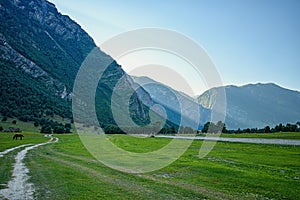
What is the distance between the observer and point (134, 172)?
35.0 metres

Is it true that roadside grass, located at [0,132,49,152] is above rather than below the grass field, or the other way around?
below

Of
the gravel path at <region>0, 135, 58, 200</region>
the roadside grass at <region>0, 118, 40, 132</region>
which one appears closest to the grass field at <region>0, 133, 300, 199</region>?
the gravel path at <region>0, 135, 58, 200</region>

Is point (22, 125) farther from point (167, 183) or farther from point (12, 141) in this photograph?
point (167, 183)

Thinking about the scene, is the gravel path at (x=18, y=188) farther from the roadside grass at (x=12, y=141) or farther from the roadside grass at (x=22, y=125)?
the roadside grass at (x=22, y=125)

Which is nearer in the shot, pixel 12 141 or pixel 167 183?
pixel 167 183

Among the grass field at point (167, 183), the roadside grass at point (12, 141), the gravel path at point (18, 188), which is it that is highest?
the grass field at point (167, 183)

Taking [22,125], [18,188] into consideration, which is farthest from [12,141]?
[22,125]

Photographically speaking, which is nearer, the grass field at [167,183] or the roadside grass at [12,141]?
the grass field at [167,183]

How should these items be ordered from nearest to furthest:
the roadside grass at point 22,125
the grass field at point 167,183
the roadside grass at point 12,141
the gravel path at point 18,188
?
the gravel path at point 18,188
the grass field at point 167,183
the roadside grass at point 12,141
the roadside grass at point 22,125

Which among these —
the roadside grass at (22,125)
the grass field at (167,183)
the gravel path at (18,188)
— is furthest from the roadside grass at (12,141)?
the roadside grass at (22,125)

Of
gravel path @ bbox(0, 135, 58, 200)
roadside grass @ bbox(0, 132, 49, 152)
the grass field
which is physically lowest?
roadside grass @ bbox(0, 132, 49, 152)

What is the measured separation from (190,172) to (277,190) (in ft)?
40.7

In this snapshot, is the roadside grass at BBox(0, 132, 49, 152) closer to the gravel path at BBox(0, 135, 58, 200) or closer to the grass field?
the gravel path at BBox(0, 135, 58, 200)

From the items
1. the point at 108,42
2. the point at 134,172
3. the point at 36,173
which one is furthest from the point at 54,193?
the point at 108,42
